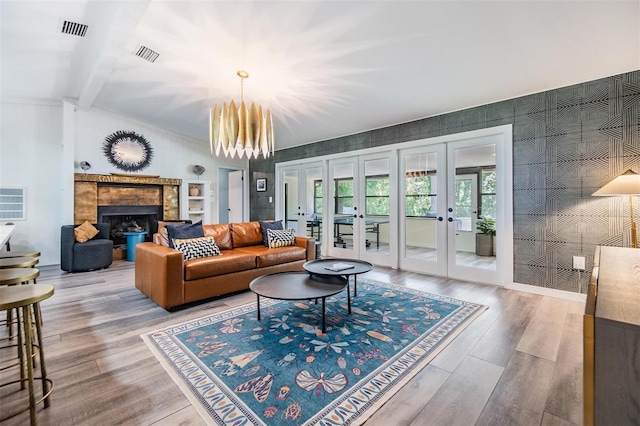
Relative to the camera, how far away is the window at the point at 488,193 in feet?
12.4

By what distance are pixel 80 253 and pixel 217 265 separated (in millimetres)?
2913

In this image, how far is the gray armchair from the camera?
4422 mm

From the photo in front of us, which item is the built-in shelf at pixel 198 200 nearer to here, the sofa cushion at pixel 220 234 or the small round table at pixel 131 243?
the small round table at pixel 131 243

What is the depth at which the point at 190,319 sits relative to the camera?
8.74 feet

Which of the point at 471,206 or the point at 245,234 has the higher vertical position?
the point at 471,206

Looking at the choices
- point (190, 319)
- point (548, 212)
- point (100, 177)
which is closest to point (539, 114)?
point (548, 212)

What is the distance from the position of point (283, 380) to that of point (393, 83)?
10.8 ft

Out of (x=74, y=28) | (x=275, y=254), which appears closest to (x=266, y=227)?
(x=275, y=254)

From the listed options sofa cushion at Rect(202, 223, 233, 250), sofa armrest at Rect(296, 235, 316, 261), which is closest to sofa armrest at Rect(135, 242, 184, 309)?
sofa cushion at Rect(202, 223, 233, 250)

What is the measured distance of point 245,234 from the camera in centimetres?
421

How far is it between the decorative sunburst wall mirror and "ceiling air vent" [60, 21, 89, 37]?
2998 millimetres

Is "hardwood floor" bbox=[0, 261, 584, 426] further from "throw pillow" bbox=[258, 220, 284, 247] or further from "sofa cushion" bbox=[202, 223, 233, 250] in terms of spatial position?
"throw pillow" bbox=[258, 220, 284, 247]

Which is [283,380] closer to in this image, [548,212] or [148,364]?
[148,364]

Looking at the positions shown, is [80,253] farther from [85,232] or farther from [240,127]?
[240,127]
